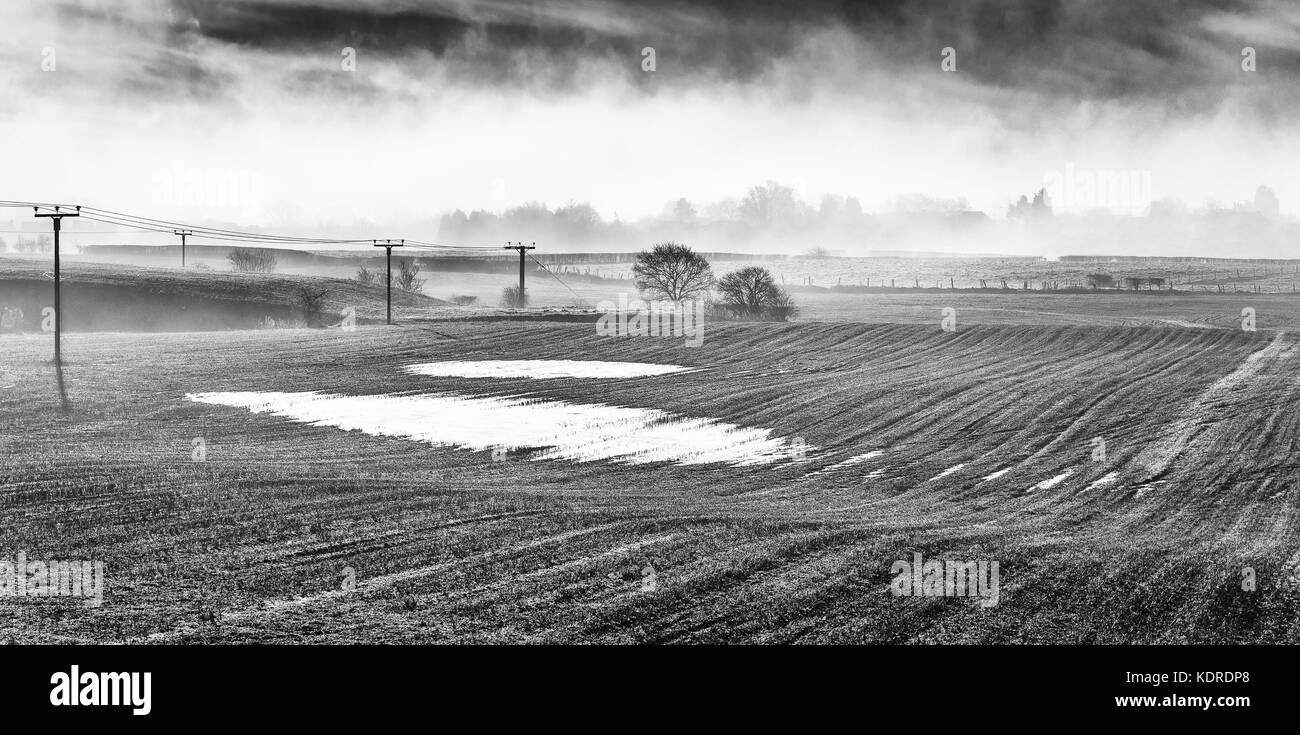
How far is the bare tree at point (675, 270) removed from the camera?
89250 millimetres

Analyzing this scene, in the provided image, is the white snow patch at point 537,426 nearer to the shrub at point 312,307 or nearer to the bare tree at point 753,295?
the shrub at point 312,307

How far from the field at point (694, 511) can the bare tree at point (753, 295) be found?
30.6 meters

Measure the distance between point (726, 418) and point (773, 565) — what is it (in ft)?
70.6

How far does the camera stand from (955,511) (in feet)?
72.9

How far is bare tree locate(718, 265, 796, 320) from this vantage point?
79.8 m

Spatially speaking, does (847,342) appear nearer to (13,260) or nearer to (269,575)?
(269,575)

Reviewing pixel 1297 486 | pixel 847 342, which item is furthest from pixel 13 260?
pixel 1297 486
